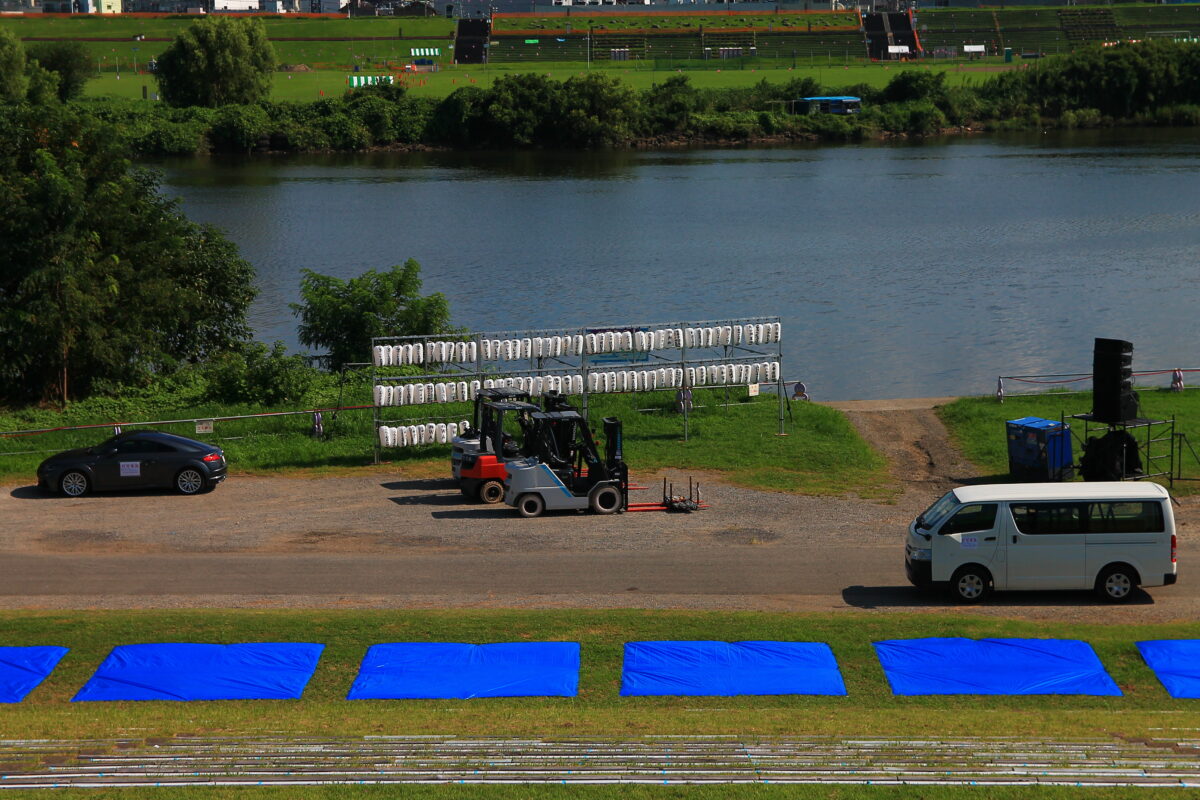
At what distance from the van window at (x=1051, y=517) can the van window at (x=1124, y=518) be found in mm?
180

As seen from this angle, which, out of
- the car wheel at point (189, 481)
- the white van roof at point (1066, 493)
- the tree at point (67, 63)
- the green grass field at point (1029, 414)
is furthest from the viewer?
the tree at point (67, 63)

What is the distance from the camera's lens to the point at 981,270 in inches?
2741

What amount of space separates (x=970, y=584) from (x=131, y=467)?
18.7 metres

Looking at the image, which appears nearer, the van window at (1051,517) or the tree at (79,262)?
the van window at (1051,517)

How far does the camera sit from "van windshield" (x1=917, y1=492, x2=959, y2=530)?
73.5ft

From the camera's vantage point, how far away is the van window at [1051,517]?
72.5 ft

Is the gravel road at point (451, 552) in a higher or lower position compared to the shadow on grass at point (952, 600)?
higher

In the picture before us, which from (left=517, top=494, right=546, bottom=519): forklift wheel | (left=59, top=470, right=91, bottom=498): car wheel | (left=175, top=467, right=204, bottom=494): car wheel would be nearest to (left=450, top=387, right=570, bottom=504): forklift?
(left=517, top=494, right=546, bottom=519): forklift wheel

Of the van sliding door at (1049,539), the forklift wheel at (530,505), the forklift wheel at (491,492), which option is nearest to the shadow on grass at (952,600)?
the van sliding door at (1049,539)

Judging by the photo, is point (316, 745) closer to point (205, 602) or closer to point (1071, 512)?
point (205, 602)

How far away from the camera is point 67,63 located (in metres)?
141

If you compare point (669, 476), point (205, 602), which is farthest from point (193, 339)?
point (205, 602)

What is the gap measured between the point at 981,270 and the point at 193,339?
1617 inches

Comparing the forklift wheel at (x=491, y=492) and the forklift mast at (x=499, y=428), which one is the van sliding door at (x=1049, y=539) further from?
the forklift wheel at (x=491, y=492)
